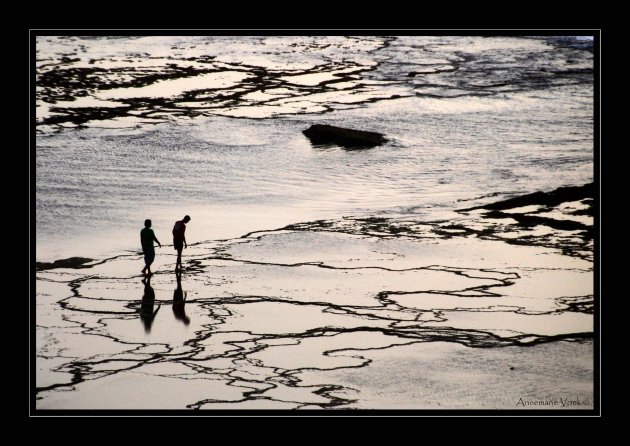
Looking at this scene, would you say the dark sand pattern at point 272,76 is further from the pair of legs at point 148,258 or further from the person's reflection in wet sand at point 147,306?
the person's reflection in wet sand at point 147,306

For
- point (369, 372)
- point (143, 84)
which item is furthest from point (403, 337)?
point (143, 84)

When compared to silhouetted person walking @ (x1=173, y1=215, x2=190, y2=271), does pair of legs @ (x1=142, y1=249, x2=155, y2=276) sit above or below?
below

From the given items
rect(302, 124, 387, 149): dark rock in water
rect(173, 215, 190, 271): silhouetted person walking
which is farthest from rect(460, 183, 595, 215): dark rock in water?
rect(173, 215, 190, 271): silhouetted person walking

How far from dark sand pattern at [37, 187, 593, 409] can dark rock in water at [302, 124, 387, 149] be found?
2.72 meters

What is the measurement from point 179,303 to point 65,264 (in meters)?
1.38

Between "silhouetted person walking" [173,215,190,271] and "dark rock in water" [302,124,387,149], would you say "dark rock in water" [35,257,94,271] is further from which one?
"dark rock in water" [302,124,387,149]

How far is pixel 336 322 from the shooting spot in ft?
20.6

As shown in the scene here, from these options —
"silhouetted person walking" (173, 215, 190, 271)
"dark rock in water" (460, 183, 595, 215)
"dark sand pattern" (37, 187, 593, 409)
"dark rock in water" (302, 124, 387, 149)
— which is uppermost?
"dark rock in water" (302, 124, 387, 149)

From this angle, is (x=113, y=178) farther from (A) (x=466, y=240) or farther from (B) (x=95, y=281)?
(A) (x=466, y=240)

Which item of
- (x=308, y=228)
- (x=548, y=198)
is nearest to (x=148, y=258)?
(x=308, y=228)

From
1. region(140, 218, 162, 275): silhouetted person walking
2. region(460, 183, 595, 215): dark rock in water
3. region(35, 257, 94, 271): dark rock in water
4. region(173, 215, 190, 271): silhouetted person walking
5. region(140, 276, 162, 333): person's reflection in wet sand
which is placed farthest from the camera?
region(460, 183, 595, 215): dark rock in water

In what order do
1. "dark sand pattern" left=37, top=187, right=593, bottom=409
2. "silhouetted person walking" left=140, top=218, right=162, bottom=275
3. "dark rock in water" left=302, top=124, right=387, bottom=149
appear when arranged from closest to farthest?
1. "dark sand pattern" left=37, top=187, right=593, bottom=409
2. "silhouetted person walking" left=140, top=218, right=162, bottom=275
3. "dark rock in water" left=302, top=124, right=387, bottom=149

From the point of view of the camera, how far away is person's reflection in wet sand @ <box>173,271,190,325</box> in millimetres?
6320
